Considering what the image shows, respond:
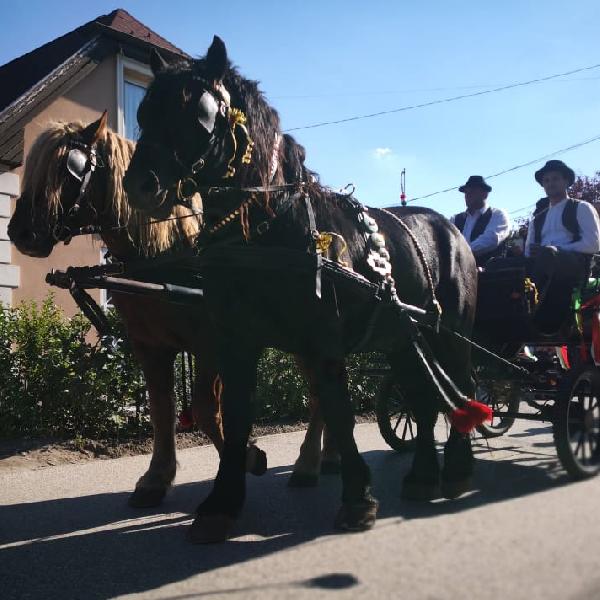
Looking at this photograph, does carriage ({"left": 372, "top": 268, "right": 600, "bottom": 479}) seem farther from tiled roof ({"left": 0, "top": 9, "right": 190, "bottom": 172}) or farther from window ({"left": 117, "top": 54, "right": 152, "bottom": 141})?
window ({"left": 117, "top": 54, "right": 152, "bottom": 141})

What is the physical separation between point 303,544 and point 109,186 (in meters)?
2.53

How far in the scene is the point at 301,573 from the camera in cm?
284

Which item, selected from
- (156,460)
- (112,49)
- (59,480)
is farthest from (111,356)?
(112,49)

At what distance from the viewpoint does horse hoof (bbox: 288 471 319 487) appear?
181 inches

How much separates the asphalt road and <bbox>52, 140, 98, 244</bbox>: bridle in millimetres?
1759

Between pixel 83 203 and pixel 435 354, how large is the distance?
2.60 meters

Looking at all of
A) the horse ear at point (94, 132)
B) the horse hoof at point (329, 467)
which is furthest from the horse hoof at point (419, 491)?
the horse ear at point (94, 132)

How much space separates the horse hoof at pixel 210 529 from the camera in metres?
3.29

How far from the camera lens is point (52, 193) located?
13.2 ft

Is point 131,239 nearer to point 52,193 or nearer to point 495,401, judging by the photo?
point 52,193

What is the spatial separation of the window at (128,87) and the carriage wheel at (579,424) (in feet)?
32.4

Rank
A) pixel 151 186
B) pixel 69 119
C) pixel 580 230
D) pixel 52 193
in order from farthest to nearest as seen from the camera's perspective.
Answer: pixel 69 119
pixel 580 230
pixel 52 193
pixel 151 186

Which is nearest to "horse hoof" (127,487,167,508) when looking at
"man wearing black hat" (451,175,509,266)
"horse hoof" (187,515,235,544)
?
"horse hoof" (187,515,235,544)

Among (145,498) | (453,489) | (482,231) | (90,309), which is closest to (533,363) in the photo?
(482,231)
